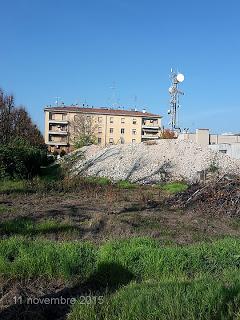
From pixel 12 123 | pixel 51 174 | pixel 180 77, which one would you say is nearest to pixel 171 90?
pixel 180 77

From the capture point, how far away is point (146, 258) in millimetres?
5664

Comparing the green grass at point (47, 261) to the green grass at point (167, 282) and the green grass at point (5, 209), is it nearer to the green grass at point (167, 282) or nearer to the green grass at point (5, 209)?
the green grass at point (167, 282)

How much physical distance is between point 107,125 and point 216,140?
46.0 meters

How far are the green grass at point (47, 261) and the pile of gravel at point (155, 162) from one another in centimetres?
1483

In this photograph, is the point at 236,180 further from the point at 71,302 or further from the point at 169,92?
the point at 169,92

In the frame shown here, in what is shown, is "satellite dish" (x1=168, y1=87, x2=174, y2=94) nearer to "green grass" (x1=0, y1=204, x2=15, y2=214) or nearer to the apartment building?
the apartment building

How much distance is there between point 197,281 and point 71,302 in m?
1.27

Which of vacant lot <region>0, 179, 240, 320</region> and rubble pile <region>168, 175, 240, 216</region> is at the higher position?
rubble pile <region>168, 175, 240, 216</region>

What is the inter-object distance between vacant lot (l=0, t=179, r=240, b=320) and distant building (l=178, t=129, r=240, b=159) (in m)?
21.7

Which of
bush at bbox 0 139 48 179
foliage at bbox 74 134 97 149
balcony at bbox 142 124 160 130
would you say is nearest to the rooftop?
balcony at bbox 142 124 160 130

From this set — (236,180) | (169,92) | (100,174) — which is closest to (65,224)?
(236,180)

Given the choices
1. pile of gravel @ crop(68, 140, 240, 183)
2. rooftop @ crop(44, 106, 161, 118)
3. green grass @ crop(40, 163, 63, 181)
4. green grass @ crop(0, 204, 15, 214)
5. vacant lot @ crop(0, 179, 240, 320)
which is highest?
rooftop @ crop(44, 106, 161, 118)

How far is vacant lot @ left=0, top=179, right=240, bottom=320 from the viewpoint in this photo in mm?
4031

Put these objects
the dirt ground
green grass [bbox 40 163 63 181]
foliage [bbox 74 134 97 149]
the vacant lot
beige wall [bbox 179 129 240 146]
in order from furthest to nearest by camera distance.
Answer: foliage [bbox 74 134 97 149], beige wall [bbox 179 129 240 146], green grass [bbox 40 163 63 181], the dirt ground, the vacant lot
